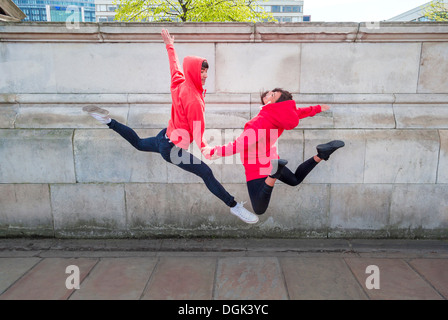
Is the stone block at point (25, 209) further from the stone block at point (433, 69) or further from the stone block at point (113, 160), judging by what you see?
the stone block at point (433, 69)

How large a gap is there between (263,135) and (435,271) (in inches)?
106

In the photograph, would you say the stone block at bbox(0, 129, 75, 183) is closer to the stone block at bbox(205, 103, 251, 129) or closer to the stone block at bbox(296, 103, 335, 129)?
the stone block at bbox(205, 103, 251, 129)

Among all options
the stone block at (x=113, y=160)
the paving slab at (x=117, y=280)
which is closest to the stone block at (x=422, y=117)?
the stone block at (x=113, y=160)

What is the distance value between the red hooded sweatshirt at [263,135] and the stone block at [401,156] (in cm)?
147

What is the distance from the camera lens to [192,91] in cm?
366

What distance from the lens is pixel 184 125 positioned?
3795mm

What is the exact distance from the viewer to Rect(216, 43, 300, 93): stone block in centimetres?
438

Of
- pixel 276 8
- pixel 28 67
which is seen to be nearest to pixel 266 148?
pixel 28 67

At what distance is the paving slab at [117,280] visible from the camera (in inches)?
128

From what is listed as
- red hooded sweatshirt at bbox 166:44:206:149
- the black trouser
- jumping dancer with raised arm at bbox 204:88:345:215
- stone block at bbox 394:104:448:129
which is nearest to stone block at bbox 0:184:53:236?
the black trouser

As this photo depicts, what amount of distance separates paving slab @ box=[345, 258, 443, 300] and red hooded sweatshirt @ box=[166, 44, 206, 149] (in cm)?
246

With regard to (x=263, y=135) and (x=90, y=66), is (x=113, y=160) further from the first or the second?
(x=263, y=135)
